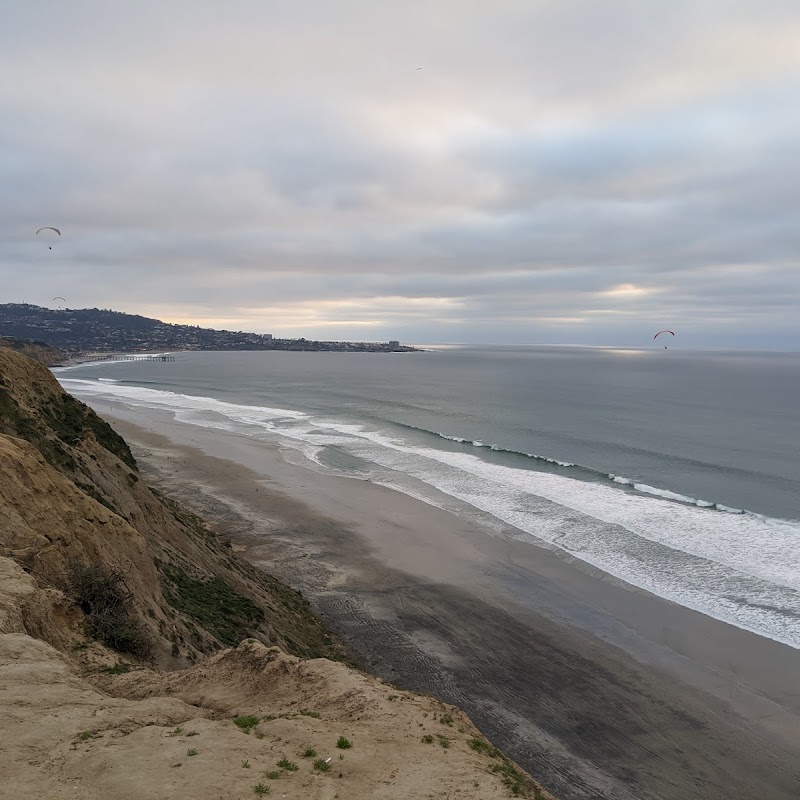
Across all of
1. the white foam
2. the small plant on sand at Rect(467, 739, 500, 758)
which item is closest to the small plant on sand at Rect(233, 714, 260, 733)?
the small plant on sand at Rect(467, 739, 500, 758)

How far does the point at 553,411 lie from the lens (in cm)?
7881

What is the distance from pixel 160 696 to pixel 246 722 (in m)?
1.74

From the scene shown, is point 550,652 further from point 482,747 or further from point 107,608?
point 107,608

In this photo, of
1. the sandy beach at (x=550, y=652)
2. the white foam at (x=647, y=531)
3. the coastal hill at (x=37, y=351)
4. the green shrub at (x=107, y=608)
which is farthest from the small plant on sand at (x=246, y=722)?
the coastal hill at (x=37, y=351)

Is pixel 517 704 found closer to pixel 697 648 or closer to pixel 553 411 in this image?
pixel 697 648

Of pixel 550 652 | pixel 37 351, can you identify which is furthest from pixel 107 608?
pixel 37 351

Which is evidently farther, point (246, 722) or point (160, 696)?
point (160, 696)

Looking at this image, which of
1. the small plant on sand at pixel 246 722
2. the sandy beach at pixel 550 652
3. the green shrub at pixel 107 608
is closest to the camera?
the small plant on sand at pixel 246 722

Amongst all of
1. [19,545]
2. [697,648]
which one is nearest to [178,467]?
[19,545]

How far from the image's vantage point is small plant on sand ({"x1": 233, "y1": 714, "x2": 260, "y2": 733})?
29.6ft

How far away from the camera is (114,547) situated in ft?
47.1

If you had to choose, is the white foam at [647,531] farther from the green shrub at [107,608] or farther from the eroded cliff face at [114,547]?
the green shrub at [107,608]

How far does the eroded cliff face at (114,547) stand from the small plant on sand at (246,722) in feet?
13.2

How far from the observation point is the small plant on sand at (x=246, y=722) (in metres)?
9.03
